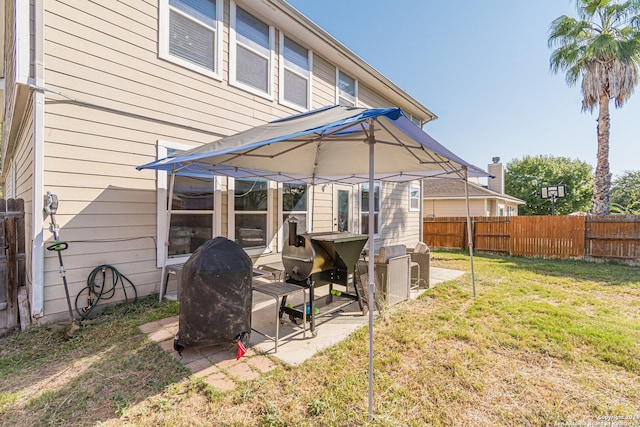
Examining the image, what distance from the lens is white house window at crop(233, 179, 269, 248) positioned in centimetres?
552

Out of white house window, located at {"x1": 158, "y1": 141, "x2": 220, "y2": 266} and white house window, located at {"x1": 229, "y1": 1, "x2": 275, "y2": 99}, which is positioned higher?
white house window, located at {"x1": 229, "y1": 1, "x2": 275, "y2": 99}

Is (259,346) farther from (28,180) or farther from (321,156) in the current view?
(28,180)

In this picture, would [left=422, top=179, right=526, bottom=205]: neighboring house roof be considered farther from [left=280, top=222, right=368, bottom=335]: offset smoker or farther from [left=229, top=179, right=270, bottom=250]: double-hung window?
[left=280, top=222, right=368, bottom=335]: offset smoker

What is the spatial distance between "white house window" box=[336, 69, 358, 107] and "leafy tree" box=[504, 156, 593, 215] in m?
24.7

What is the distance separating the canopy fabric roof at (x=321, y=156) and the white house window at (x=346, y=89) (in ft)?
8.65

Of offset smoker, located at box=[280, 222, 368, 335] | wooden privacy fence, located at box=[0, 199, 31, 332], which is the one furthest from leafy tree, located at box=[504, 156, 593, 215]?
wooden privacy fence, located at box=[0, 199, 31, 332]

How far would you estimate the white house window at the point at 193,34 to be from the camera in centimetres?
447

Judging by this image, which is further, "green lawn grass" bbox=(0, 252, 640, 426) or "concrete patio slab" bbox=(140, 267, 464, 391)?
"concrete patio slab" bbox=(140, 267, 464, 391)

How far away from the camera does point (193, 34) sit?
4773 mm

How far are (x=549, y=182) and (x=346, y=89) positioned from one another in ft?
88.0

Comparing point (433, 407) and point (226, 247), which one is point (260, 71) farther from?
point (433, 407)

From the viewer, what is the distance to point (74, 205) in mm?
3693

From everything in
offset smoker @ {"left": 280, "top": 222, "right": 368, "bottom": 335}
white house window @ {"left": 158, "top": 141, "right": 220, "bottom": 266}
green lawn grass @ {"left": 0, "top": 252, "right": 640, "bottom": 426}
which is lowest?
green lawn grass @ {"left": 0, "top": 252, "right": 640, "bottom": 426}

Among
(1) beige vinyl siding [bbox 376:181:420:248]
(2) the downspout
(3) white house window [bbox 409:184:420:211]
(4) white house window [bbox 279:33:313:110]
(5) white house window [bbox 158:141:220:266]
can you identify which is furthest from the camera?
(3) white house window [bbox 409:184:420:211]
